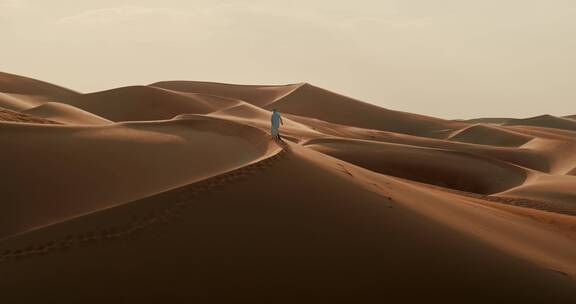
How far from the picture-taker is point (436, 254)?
6.09 metres

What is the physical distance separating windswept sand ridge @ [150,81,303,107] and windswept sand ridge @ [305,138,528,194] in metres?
36.1

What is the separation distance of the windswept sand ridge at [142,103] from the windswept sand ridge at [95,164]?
933 inches

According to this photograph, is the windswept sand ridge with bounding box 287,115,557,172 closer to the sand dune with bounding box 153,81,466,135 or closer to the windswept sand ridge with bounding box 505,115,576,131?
the sand dune with bounding box 153,81,466,135

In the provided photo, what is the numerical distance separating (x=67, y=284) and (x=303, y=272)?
195 cm

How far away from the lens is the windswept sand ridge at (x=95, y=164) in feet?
21.7

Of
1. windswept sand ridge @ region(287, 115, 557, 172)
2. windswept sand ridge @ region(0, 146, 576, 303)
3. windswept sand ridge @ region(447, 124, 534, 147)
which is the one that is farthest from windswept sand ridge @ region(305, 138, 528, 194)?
windswept sand ridge @ region(447, 124, 534, 147)

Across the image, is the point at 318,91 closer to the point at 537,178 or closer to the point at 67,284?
the point at 537,178

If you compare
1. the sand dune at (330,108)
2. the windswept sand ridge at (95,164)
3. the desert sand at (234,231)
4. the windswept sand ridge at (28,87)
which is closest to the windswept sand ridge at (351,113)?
the sand dune at (330,108)

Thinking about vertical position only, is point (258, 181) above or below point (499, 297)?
above

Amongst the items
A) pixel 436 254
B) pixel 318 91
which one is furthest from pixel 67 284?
pixel 318 91

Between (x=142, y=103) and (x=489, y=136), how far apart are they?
990 inches

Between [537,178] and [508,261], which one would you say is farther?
[537,178]

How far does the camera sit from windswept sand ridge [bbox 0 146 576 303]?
500 cm

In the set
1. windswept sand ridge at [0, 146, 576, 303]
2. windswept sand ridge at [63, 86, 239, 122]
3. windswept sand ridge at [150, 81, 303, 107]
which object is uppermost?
windswept sand ridge at [150, 81, 303, 107]
